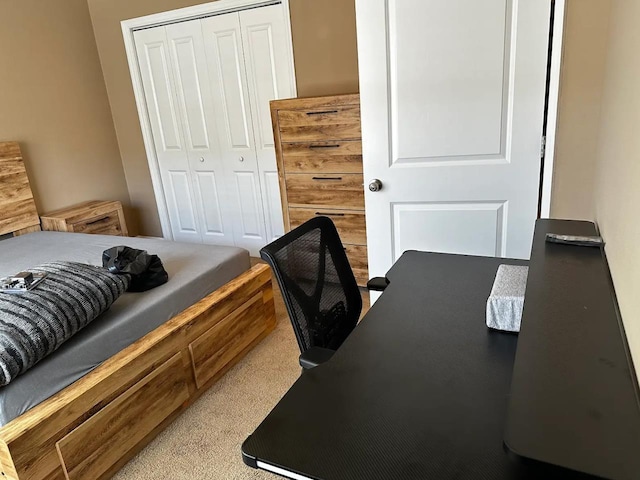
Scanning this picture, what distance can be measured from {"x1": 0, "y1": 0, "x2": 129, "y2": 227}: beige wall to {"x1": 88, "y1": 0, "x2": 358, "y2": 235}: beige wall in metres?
0.11

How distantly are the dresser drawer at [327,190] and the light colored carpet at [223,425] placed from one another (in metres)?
0.96

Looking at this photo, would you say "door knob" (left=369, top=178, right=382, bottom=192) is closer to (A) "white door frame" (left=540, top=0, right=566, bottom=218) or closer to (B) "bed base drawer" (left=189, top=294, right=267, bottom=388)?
(A) "white door frame" (left=540, top=0, right=566, bottom=218)

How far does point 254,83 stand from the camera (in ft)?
11.6

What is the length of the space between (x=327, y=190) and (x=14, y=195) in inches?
93.2

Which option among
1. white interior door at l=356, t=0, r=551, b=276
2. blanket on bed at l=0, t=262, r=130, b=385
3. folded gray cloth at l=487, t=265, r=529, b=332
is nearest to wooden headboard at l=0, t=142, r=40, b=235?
blanket on bed at l=0, t=262, r=130, b=385

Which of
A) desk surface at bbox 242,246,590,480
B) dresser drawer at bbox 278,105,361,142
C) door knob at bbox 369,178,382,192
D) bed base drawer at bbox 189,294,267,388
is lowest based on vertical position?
bed base drawer at bbox 189,294,267,388

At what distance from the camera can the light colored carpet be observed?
173 centimetres

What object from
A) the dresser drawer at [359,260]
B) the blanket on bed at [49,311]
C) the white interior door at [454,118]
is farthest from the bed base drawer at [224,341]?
the white interior door at [454,118]

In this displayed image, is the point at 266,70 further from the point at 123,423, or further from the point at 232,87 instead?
the point at 123,423

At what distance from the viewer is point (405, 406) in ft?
3.05

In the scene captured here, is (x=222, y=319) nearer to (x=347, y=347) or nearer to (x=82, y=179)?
(x=347, y=347)

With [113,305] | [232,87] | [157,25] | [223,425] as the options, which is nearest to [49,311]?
[113,305]

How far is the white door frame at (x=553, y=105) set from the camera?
186 cm

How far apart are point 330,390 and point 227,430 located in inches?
45.0
